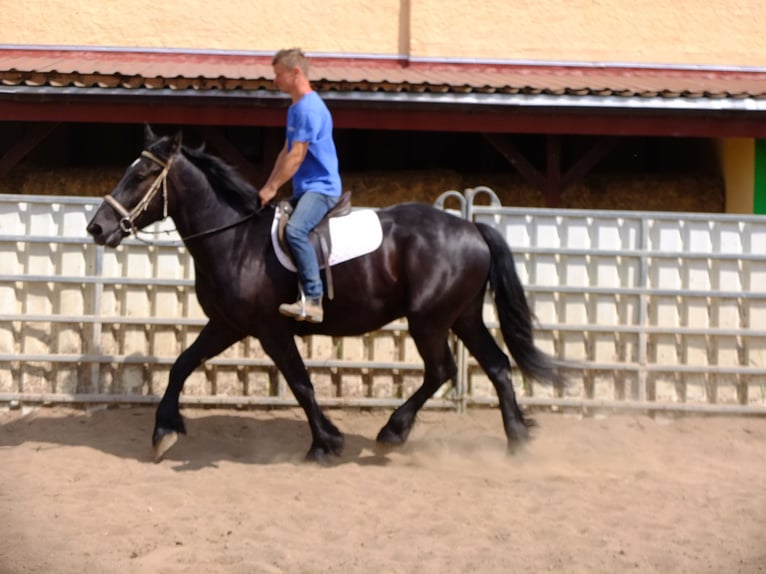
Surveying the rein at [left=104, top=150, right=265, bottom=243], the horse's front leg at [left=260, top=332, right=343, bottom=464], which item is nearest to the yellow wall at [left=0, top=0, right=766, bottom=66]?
the rein at [left=104, top=150, right=265, bottom=243]

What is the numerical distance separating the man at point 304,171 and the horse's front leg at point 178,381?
700 millimetres

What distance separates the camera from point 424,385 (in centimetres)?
791

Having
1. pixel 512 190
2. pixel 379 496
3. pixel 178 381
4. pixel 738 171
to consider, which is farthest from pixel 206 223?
pixel 738 171

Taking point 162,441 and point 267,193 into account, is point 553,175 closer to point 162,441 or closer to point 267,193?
point 267,193

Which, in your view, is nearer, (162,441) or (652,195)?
(162,441)

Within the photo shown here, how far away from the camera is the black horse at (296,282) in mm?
7523

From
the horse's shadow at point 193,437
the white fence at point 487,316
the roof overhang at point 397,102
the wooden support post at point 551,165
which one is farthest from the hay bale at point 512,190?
the horse's shadow at point 193,437

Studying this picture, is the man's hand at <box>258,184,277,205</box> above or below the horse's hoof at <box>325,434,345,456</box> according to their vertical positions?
above

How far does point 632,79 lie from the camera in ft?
45.4

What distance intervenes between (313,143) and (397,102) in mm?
4903

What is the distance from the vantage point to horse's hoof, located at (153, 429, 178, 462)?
7.65 m

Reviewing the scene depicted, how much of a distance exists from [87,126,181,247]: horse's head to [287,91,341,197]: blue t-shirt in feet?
2.71

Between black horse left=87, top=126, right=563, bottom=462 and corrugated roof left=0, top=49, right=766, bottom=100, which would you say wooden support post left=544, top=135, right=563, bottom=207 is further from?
black horse left=87, top=126, right=563, bottom=462

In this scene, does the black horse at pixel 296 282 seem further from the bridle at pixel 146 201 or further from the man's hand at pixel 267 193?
the man's hand at pixel 267 193
